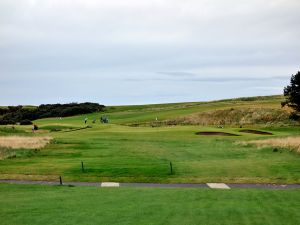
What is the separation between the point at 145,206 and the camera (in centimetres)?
1573

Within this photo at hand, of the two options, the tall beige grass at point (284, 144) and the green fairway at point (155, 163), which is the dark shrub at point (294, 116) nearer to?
the green fairway at point (155, 163)

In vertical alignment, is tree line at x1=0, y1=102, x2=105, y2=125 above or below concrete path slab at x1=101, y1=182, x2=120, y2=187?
above

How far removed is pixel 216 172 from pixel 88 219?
634 inches

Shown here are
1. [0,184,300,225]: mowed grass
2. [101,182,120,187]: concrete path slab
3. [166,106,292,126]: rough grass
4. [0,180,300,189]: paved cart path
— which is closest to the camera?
[0,184,300,225]: mowed grass

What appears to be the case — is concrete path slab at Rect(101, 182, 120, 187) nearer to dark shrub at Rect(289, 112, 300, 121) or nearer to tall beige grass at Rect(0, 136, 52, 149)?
tall beige grass at Rect(0, 136, 52, 149)

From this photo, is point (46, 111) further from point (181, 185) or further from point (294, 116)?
point (181, 185)

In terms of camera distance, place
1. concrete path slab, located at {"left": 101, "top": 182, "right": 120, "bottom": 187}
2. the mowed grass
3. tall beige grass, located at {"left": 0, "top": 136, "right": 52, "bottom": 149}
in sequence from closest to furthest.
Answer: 1. the mowed grass
2. concrete path slab, located at {"left": 101, "top": 182, "right": 120, "bottom": 187}
3. tall beige grass, located at {"left": 0, "top": 136, "right": 52, "bottom": 149}

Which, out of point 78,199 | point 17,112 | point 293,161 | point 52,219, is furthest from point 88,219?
point 17,112

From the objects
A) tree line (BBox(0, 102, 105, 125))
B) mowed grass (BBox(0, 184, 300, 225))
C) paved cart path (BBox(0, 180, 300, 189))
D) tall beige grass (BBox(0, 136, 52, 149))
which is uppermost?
tree line (BBox(0, 102, 105, 125))

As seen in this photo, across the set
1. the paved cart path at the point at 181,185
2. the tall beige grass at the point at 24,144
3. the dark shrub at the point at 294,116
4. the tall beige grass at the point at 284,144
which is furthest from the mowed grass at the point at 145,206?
the dark shrub at the point at 294,116

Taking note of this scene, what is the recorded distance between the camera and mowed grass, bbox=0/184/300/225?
13617 mm

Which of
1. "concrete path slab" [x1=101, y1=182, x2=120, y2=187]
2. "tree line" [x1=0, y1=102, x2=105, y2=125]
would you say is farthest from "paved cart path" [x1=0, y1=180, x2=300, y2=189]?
"tree line" [x1=0, y1=102, x2=105, y2=125]

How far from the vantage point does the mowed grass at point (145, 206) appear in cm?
1362

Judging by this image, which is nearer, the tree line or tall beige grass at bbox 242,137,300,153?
tall beige grass at bbox 242,137,300,153
